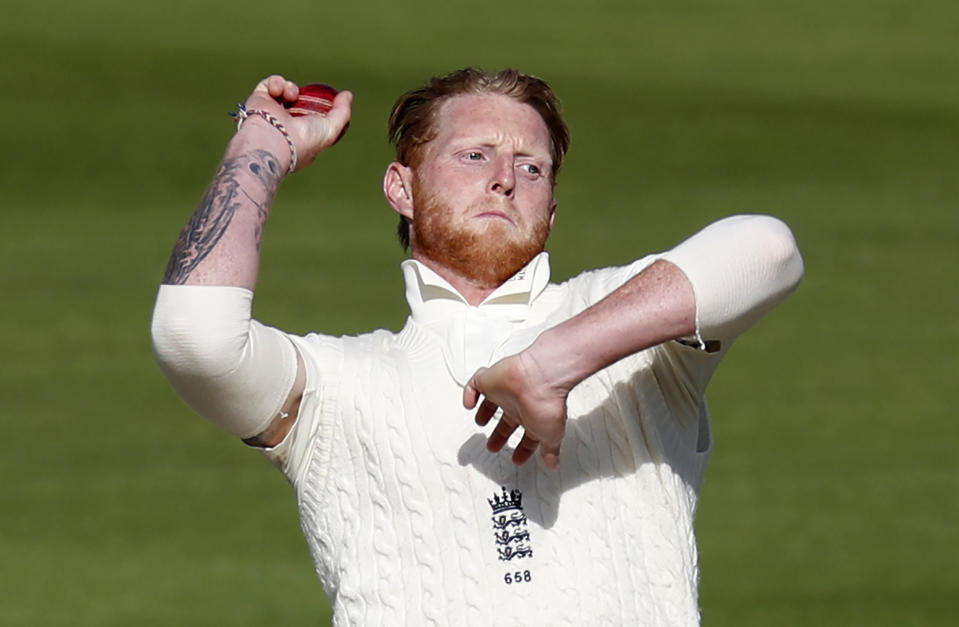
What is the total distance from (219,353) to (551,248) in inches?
328

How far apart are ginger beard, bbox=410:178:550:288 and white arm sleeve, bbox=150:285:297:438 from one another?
1.45ft

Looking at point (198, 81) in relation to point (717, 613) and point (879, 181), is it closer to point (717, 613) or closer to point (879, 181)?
point (879, 181)

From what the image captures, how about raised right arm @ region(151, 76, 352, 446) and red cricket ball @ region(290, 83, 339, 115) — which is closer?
raised right arm @ region(151, 76, 352, 446)

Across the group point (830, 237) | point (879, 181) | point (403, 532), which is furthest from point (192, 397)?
point (879, 181)

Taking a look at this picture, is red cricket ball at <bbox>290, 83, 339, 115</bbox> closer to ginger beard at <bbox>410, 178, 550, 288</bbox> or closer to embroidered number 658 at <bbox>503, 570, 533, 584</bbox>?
ginger beard at <bbox>410, 178, 550, 288</bbox>

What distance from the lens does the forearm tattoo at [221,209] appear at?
117 inches

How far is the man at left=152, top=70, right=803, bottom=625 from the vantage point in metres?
2.79

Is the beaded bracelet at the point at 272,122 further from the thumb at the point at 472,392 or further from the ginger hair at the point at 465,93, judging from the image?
the thumb at the point at 472,392

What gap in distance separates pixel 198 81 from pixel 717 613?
939 cm

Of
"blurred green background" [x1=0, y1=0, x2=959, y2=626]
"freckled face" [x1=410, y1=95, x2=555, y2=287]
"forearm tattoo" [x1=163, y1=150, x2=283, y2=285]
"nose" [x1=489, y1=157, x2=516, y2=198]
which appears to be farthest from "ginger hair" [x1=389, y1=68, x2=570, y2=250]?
"blurred green background" [x1=0, y1=0, x2=959, y2=626]

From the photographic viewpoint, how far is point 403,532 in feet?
9.96

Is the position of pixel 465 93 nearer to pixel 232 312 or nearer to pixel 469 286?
pixel 469 286

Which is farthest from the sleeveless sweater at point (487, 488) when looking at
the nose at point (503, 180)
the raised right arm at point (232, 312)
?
the nose at point (503, 180)

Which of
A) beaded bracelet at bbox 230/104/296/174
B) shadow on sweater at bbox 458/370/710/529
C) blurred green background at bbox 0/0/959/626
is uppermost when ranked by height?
blurred green background at bbox 0/0/959/626
